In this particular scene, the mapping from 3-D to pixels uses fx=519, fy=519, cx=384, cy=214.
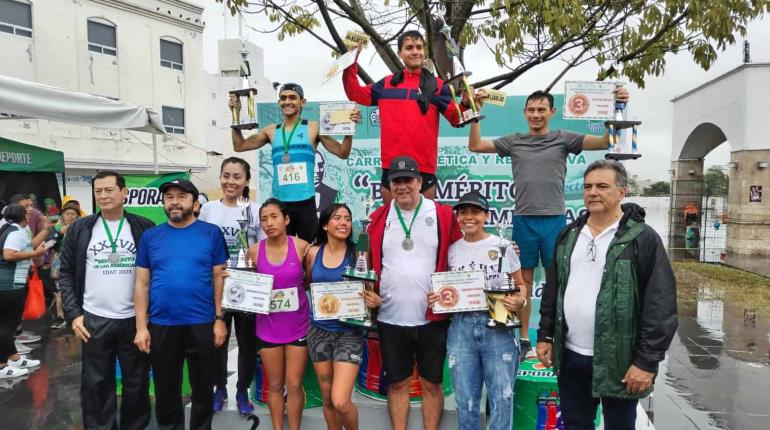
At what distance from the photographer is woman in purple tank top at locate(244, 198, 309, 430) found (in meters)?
3.42

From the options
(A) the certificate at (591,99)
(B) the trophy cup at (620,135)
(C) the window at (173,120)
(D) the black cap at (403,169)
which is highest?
(C) the window at (173,120)

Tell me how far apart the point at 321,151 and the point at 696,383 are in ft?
15.7

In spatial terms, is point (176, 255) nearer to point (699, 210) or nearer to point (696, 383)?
point (696, 383)

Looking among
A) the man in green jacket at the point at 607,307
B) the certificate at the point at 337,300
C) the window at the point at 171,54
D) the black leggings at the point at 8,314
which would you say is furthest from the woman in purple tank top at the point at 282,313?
the window at the point at 171,54

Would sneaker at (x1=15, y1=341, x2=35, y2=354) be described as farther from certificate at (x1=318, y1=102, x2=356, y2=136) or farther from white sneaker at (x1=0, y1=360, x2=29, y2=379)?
certificate at (x1=318, y1=102, x2=356, y2=136)

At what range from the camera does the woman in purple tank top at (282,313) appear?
134 inches

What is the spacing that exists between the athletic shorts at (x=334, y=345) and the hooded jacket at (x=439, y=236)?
0.37 m

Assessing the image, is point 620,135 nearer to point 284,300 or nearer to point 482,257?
point 482,257

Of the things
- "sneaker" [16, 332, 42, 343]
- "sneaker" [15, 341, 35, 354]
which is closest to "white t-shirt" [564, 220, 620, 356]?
"sneaker" [15, 341, 35, 354]

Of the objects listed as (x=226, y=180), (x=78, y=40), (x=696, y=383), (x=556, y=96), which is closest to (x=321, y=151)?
(x=226, y=180)

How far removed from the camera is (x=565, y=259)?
2.80 metres

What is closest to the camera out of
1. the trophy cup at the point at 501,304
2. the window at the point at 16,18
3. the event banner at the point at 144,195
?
the trophy cup at the point at 501,304

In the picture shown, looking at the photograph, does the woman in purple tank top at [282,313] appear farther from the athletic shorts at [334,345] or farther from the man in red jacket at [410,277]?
the man in red jacket at [410,277]

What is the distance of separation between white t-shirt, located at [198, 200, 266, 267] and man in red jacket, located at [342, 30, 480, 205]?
106 centimetres
